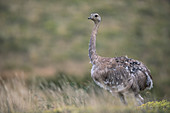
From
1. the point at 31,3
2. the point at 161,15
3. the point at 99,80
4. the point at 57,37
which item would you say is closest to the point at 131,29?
the point at 161,15

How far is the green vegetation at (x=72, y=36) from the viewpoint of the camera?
A: 82.2 ft

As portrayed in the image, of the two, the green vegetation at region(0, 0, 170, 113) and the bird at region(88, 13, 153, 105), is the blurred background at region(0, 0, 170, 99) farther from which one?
the bird at region(88, 13, 153, 105)

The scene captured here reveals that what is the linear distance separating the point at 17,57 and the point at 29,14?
36.2 feet

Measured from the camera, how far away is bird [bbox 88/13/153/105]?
8.20m

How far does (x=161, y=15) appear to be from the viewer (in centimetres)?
4309

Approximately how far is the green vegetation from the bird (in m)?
8.54

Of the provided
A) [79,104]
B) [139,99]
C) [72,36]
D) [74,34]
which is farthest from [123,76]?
[74,34]

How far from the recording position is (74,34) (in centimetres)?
3297

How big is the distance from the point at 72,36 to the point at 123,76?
2441 centimetres

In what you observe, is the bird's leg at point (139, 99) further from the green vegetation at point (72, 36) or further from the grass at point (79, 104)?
the green vegetation at point (72, 36)

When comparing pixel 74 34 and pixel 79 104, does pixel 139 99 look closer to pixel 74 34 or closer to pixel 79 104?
pixel 79 104

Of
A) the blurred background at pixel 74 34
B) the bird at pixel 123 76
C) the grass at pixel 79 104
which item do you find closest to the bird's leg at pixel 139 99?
the bird at pixel 123 76

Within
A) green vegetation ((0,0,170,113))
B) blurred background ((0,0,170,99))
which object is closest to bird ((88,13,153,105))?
green vegetation ((0,0,170,113))

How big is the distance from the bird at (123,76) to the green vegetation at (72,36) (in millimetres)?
8538
